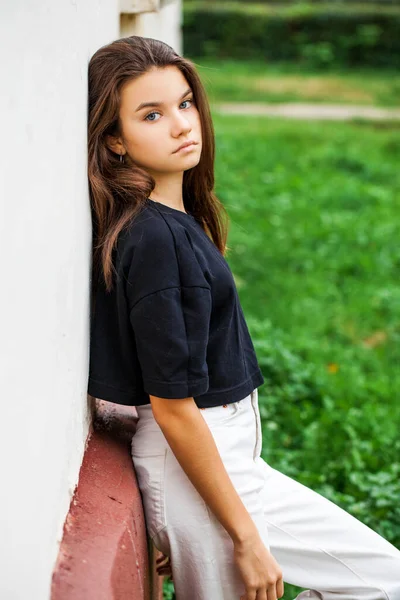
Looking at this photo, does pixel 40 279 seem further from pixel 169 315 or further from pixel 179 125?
pixel 179 125

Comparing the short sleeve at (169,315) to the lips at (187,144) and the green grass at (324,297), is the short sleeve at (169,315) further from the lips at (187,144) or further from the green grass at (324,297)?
the green grass at (324,297)

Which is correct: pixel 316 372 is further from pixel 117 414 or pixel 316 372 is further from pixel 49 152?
pixel 49 152

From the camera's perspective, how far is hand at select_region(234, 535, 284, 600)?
5.89 ft

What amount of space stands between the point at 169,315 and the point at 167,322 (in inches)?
0.6

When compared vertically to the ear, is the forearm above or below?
below

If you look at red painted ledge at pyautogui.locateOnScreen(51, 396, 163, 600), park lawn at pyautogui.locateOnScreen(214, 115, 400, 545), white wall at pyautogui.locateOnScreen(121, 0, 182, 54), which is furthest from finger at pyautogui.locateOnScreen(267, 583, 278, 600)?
white wall at pyautogui.locateOnScreen(121, 0, 182, 54)

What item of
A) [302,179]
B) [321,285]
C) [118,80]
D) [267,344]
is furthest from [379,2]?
[118,80]

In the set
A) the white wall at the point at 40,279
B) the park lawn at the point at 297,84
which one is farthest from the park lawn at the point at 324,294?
the park lawn at the point at 297,84

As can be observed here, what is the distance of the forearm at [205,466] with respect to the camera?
68.7 inches

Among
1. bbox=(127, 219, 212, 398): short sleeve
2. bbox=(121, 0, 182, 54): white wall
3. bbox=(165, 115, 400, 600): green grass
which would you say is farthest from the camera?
bbox=(165, 115, 400, 600): green grass

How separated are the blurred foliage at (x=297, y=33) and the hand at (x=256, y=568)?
15058 mm

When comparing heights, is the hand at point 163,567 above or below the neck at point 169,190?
below

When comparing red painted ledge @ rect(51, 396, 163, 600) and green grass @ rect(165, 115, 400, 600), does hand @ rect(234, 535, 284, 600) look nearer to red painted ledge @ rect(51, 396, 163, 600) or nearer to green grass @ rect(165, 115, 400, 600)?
red painted ledge @ rect(51, 396, 163, 600)

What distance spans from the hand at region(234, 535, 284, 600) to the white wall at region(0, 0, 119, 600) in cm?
39
